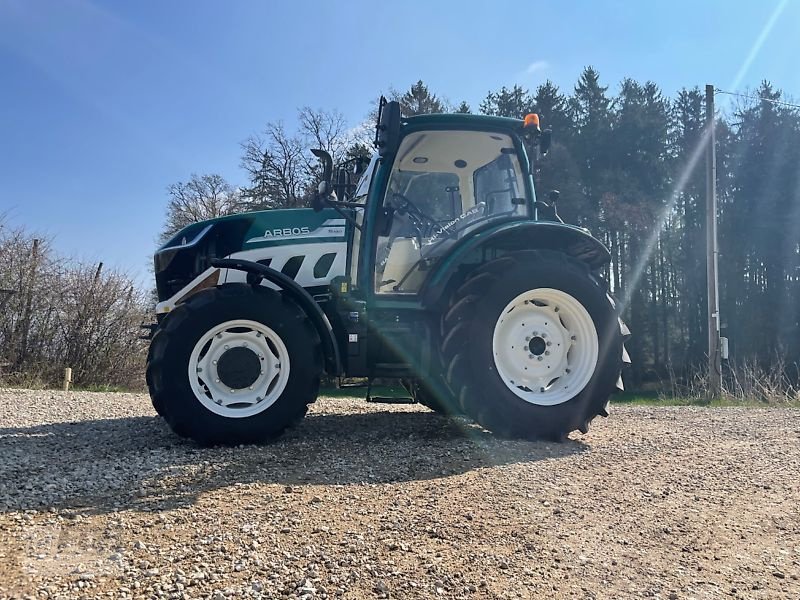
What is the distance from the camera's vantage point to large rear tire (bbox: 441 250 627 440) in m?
4.29

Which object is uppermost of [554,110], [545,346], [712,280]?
[554,110]

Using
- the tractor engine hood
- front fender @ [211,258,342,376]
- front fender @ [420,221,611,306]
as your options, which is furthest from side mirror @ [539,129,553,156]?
front fender @ [211,258,342,376]

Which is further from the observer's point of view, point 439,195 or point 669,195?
point 669,195

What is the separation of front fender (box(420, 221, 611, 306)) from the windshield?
0.26 metres

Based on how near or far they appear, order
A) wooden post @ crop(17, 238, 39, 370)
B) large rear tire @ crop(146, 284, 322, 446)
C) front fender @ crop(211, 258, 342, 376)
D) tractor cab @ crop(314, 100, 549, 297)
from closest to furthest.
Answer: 1. large rear tire @ crop(146, 284, 322, 446)
2. front fender @ crop(211, 258, 342, 376)
3. tractor cab @ crop(314, 100, 549, 297)
4. wooden post @ crop(17, 238, 39, 370)

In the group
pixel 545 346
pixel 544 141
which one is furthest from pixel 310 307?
pixel 544 141

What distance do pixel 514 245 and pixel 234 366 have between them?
Result: 7.19ft

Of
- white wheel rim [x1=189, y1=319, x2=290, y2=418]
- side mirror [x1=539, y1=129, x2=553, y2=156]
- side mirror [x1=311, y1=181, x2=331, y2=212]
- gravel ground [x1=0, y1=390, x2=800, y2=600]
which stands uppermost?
side mirror [x1=539, y1=129, x2=553, y2=156]

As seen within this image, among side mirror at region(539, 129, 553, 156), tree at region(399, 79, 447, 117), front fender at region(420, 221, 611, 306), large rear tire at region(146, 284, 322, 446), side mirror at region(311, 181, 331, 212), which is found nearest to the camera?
large rear tire at region(146, 284, 322, 446)

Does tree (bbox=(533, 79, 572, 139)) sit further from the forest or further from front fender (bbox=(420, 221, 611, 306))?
front fender (bbox=(420, 221, 611, 306))

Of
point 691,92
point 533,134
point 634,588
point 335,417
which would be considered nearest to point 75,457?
point 335,417

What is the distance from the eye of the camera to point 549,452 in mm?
4031

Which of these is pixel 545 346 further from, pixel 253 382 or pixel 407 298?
pixel 253 382

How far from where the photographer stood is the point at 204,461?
3688mm
